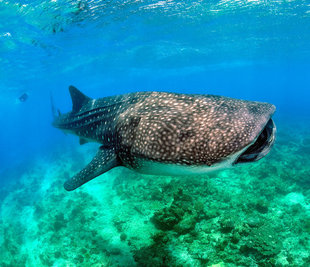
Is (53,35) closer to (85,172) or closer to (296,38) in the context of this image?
(85,172)

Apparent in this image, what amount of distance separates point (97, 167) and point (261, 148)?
2692mm

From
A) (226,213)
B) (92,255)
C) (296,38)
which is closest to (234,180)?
(226,213)

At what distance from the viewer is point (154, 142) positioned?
2865 mm

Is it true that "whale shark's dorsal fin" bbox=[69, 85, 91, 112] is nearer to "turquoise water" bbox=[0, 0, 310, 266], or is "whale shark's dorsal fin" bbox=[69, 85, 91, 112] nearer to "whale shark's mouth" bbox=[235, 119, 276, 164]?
"turquoise water" bbox=[0, 0, 310, 266]

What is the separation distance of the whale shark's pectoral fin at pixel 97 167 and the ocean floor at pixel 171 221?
2.12m

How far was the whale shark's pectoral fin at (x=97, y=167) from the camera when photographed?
3795mm

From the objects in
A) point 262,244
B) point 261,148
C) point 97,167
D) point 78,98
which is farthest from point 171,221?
point 78,98

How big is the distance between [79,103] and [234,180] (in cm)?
683

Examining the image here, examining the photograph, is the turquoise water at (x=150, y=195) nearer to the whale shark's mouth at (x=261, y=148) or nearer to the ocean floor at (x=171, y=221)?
the ocean floor at (x=171, y=221)

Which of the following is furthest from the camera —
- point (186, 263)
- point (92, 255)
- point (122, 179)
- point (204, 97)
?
point (122, 179)

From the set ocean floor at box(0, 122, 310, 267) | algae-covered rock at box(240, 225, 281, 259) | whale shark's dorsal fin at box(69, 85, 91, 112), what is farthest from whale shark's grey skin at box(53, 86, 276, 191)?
algae-covered rock at box(240, 225, 281, 259)

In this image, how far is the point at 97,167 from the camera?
12.7 ft

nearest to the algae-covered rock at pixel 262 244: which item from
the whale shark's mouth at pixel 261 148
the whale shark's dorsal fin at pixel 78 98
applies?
the whale shark's mouth at pixel 261 148

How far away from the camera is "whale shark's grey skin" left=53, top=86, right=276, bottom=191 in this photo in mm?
2324
